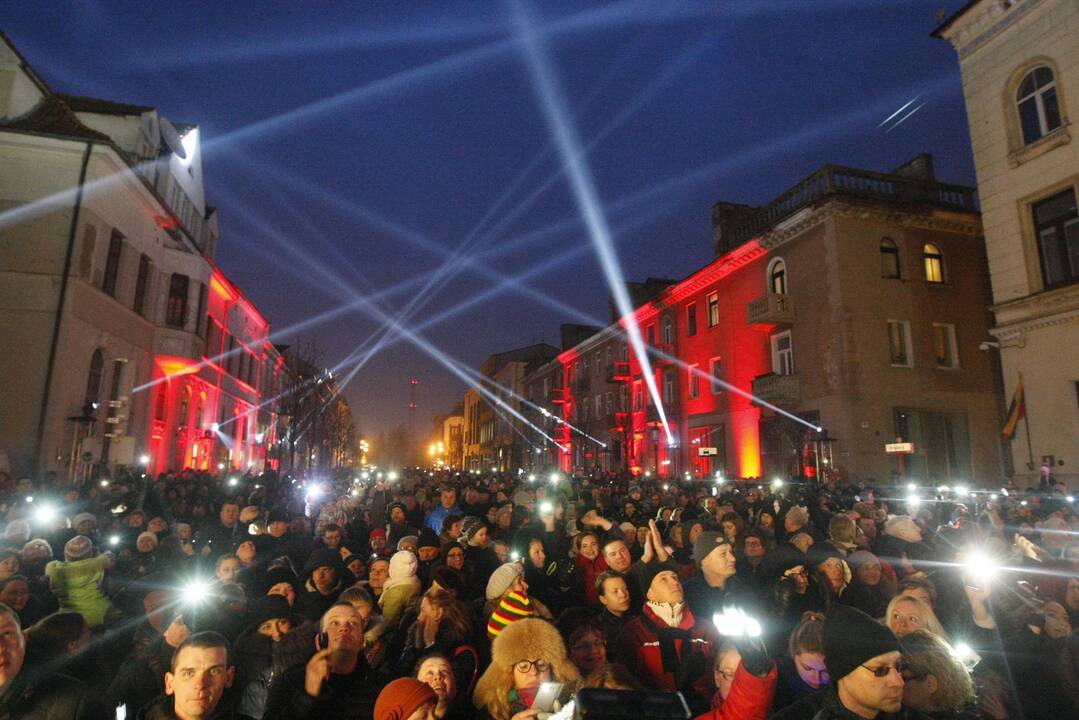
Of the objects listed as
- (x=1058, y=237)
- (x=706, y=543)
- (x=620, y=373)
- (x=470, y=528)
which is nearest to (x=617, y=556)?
(x=706, y=543)

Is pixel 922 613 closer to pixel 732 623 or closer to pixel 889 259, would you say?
pixel 732 623

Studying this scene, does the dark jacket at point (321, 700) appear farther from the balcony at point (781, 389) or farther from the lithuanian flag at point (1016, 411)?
the balcony at point (781, 389)

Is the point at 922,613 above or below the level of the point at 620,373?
below

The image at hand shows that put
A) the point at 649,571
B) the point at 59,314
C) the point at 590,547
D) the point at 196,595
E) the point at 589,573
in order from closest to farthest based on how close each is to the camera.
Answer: the point at 196,595 < the point at 649,571 < the point at 589,573 < the point at 590,547 < the point at 59,314

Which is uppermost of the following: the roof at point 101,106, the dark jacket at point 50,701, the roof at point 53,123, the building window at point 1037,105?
the roof at point 101,106

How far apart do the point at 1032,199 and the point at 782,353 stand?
1083cm

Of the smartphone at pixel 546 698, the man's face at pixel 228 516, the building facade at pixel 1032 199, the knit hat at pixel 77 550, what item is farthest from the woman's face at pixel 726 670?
the building facade at pixel 1032 199

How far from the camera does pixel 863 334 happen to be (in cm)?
2292

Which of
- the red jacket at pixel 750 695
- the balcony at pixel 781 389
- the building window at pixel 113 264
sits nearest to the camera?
the red jacket at pixel 750 695

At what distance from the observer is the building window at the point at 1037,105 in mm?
16719

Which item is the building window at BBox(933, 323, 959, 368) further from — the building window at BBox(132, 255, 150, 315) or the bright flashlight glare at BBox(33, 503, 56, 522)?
the building window at BBox(132, 255, 150, 315)

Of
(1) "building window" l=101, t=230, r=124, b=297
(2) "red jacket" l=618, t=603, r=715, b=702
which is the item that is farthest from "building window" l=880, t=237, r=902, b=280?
(1) "building window" l=101, t=230, r=124, b=297

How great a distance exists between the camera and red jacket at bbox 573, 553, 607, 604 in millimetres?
6230

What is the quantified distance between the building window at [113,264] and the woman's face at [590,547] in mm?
22286
